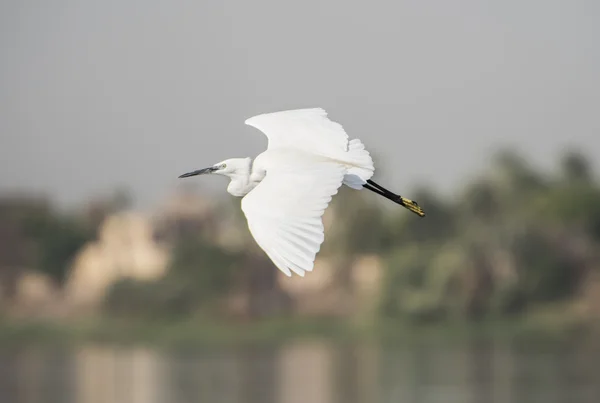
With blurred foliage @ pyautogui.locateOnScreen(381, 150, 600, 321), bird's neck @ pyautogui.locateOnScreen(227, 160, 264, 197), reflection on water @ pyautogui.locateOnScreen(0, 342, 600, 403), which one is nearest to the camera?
bird's neck @ pyautogui.locateOnScreen(227, 160, 264, 197)

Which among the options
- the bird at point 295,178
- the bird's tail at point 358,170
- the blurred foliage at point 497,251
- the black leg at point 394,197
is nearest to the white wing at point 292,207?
the bird at point 295,178

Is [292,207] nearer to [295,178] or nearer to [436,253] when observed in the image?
[295,178]

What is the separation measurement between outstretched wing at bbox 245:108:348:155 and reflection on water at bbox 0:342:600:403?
36.6 feet

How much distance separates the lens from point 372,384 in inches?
777

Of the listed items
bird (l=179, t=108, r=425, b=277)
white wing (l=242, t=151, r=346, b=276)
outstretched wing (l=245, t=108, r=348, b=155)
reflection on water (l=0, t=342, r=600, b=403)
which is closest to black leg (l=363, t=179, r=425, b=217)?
bird (l=179, t=108, r=425, b=277)

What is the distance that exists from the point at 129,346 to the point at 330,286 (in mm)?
5945

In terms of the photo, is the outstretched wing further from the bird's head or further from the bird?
the bird's head

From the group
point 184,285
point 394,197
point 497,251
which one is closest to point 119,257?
point 184,285

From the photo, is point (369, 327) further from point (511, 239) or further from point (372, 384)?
point (372, 384)

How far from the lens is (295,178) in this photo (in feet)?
16.0

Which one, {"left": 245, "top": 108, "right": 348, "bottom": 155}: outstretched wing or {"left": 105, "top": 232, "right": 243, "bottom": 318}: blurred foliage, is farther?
{"left": 105, "top": 232, "right": 243, "bottom": 318}: blurred foliage

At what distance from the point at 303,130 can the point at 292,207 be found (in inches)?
41.0

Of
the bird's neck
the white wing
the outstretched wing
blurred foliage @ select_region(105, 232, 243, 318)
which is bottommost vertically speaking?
the white wing

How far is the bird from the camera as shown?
446 cm
